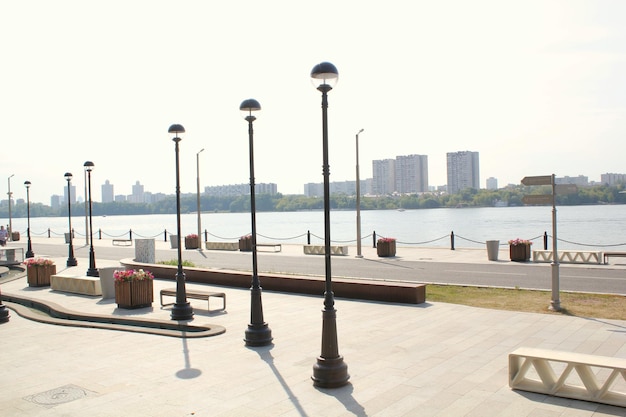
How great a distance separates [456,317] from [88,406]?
8.26 m

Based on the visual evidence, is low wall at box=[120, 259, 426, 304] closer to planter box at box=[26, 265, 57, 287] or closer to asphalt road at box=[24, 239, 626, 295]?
planter box at box=[26, 265, 57, 287]

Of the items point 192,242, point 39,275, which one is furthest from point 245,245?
point 39,275

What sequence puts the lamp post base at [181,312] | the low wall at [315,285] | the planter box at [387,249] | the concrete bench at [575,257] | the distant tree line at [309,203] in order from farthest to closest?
1. the distant tree line at [309,203]
2. the planter box at [387,249]
3. the concrete bench at [575,257]
4. the low wall at [315,285]
5. the lamp post base at [181,312]

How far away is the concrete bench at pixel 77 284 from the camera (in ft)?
60.4

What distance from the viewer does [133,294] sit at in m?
15.6

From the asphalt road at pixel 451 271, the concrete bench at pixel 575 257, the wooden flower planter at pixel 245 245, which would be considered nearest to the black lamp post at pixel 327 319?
the asphalt road at pixel 451 271

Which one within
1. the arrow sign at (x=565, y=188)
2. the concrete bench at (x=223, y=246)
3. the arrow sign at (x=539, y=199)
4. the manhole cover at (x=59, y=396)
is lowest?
the concrete bench at (x=223, y=246)

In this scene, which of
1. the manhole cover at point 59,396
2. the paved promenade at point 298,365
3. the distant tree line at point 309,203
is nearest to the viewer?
the paved promenade at point 298,365

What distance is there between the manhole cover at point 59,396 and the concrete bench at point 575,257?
72.6ft

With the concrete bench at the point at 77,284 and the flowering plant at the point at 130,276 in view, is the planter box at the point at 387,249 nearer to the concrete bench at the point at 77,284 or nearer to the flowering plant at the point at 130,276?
the concrete bench at the point at 77,284

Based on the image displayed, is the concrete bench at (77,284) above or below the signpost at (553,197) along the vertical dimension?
below

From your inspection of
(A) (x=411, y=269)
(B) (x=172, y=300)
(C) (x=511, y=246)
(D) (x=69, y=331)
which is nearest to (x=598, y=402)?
(D) (x=69, y=331)

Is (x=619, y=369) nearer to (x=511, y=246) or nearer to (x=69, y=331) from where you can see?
(x=69, y=331)

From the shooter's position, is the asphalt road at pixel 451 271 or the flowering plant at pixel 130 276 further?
the asphalt road at pixel 451 271
